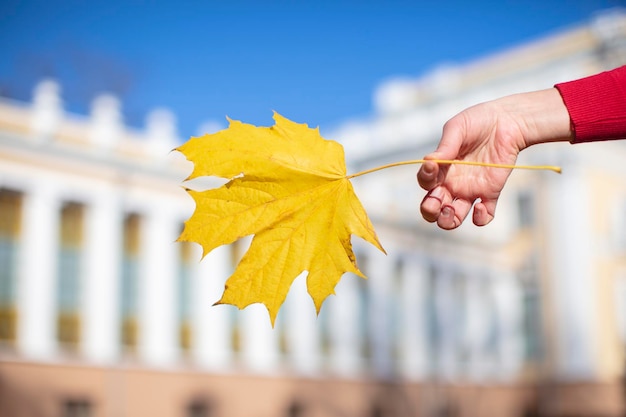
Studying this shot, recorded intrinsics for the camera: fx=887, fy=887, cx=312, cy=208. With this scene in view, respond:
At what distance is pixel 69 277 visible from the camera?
2164cm

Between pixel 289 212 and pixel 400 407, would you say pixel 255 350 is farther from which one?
pixel 289 212

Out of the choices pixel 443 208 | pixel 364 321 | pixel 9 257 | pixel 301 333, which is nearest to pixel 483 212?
pixel 443 208

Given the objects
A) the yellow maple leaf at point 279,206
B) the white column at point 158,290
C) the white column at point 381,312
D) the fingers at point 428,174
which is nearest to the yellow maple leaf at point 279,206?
the yellow maple leaf at point 279,206

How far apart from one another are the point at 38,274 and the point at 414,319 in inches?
615

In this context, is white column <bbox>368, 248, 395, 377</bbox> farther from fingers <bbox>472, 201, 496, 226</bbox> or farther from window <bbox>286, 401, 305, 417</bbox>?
fingers <bbox>472, 201, 496, 226</bbox>

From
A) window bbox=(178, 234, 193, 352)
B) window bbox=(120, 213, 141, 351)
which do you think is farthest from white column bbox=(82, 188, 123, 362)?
window bbox=(178, 234, 193, 352)

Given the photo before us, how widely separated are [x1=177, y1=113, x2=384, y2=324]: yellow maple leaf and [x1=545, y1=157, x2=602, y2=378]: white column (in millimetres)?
30802

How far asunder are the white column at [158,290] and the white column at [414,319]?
10.8 meters

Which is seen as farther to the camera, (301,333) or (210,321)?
(301,333)

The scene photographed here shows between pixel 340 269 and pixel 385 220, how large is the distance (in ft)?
96.2

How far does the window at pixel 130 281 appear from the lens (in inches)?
895

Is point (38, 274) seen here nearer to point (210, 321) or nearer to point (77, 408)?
point (77, 408)

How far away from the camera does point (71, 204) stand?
2228 centimetres

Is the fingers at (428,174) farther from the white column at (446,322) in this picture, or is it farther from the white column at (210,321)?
the white column at (446,322)
